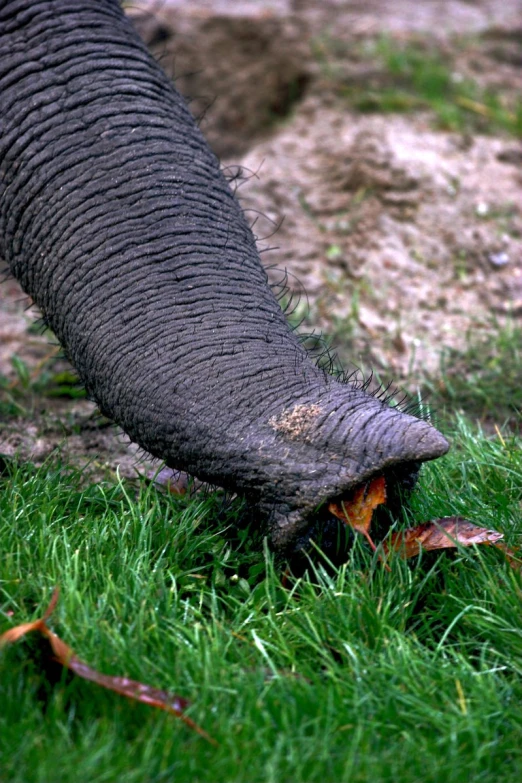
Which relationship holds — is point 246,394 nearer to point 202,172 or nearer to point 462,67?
point 202,172

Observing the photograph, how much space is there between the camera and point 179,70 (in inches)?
259

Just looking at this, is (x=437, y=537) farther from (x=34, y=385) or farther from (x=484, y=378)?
(x=34, y=385)

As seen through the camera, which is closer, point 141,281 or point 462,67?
point 141,281

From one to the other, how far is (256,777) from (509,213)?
157 inches

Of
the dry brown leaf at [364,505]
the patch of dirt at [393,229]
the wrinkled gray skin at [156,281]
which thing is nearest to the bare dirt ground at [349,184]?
the patch of dirt at [393,229]

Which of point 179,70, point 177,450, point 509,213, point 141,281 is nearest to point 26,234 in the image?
point 141,281

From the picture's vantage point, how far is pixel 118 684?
78.3 inches

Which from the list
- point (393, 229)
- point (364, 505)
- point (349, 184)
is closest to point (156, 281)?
point (364, 505)

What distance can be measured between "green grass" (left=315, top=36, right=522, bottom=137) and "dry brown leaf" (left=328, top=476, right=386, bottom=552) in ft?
13.0

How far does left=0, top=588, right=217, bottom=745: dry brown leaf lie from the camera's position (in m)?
1.95

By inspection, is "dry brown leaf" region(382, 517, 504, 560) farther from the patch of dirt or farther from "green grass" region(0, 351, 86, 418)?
"green grass" region(0, 351, 86, 418)

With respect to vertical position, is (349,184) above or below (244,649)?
below

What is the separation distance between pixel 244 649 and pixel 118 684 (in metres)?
0.36

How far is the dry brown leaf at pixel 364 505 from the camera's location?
235 cm
